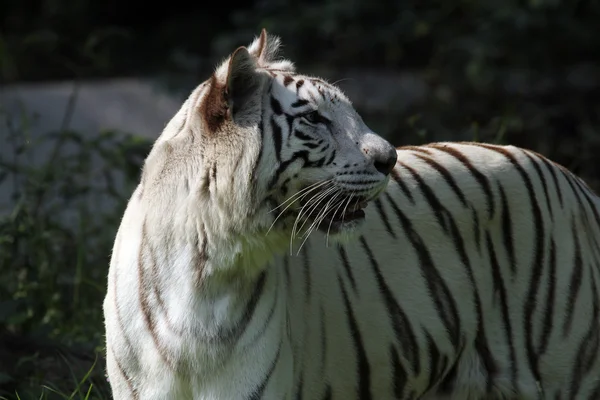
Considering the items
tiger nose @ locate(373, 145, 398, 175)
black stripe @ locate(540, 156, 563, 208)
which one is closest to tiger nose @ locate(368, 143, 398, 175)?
tiger nose @ locate(373, 145, 398, 175)

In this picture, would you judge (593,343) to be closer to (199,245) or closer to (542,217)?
(542,217)

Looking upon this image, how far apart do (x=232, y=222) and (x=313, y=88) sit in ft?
1.45

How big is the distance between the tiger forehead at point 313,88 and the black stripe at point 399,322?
0.59 m

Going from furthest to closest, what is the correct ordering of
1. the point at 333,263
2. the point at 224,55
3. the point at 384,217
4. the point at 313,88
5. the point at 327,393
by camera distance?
1. the point at 224,55
2. the point at 384,217
3. the point at 333,263
4. the point at 327,393
5. the point at 313,88

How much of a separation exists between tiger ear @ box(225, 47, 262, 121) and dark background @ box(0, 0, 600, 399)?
0.62 metres

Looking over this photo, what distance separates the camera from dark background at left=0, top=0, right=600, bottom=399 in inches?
185

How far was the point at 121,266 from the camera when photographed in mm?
3055

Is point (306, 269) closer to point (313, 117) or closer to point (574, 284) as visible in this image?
point (313, 117)

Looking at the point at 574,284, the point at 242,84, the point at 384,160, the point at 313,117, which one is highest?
the point at 242,84

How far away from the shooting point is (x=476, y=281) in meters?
3.55

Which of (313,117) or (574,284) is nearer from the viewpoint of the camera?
(313,117)

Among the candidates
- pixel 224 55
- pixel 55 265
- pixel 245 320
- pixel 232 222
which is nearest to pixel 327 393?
pixel 245 320

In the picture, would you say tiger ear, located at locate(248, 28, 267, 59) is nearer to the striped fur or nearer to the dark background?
the dark background

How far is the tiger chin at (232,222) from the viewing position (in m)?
2.92
